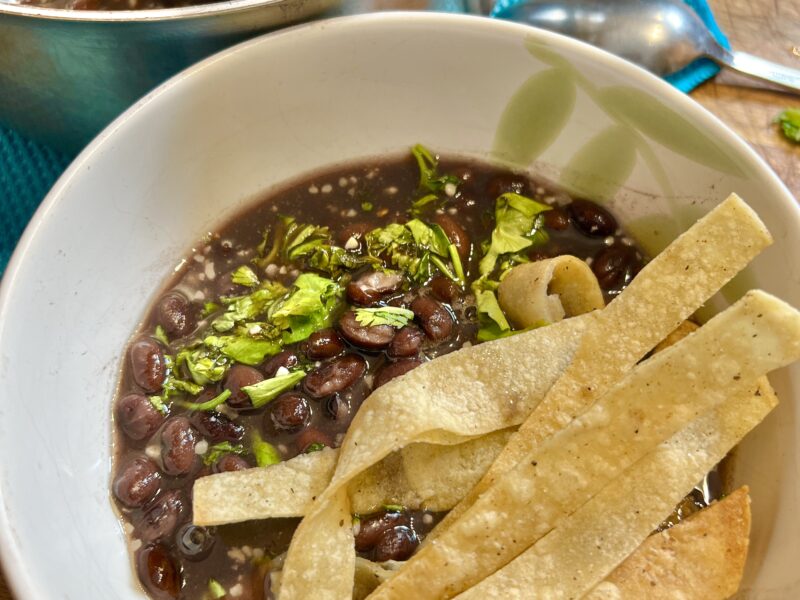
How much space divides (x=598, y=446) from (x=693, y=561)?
0.41 metres

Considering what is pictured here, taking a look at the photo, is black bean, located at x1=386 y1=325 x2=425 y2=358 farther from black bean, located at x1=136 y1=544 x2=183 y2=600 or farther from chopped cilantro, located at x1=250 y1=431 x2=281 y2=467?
black bean, located at x1=136 y1=544 x2=183 y2=600

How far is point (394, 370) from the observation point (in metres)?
2.34

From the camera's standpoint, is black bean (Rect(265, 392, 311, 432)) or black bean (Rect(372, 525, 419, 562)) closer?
black bean (Rect(372, 525, 419, 562))

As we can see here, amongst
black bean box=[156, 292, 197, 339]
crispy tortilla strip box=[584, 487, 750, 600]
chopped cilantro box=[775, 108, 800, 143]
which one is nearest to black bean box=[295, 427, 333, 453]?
black bean box=[156, 292, 197, 339]

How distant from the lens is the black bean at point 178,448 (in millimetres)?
2227

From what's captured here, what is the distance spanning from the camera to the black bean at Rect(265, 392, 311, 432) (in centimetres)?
229

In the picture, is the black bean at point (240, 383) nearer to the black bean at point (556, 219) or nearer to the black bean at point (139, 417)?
the black bean at point (139, 417)

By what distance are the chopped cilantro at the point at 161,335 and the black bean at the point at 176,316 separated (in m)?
0.01

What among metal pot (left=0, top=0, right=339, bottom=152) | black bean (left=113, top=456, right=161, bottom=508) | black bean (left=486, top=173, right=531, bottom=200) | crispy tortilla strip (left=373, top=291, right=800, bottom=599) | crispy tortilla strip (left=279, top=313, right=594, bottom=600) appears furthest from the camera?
black bean (left=486, top=173, right=531, bottom=200)

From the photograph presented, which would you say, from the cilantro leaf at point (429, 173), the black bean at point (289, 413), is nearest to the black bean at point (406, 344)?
the black bean at point (289, 413)

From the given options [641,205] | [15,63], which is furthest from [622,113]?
[15,63]

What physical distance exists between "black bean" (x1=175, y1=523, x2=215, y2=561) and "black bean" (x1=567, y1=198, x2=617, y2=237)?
Answer: 1693mm

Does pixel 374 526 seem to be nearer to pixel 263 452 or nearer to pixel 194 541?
pixel 263 452

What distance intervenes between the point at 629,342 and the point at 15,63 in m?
2.33
